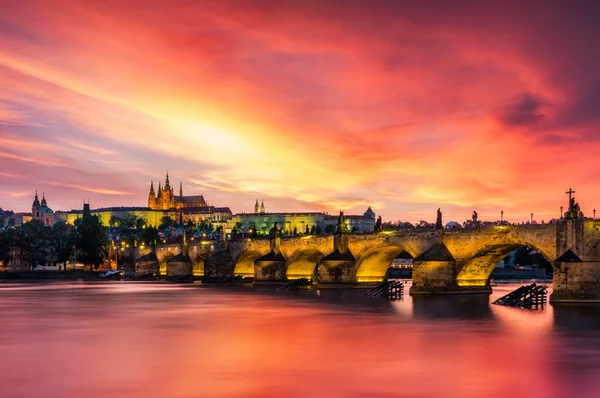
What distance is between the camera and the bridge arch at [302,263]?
9400 cm

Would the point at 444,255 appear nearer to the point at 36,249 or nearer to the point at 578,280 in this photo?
the point at 578,280

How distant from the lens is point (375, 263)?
81.7 meters

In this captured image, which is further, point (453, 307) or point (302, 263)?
point (302, 263)

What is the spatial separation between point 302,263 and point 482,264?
3465cm

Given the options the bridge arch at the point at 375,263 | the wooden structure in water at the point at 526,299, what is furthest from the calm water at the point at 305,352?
the bridge arch at the point at 375,263

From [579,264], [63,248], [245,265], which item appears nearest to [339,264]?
[579,264]

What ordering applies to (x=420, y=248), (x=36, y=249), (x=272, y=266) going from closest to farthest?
(x=420, y=248) → (x=272, y=266) → (x=36, y=249)

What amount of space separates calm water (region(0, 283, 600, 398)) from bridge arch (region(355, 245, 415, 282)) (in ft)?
74.0

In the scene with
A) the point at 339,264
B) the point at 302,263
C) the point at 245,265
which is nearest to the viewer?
the point at 339,264

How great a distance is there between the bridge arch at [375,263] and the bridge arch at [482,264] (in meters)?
10.4

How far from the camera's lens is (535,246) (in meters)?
56.2

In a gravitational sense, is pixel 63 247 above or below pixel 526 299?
above

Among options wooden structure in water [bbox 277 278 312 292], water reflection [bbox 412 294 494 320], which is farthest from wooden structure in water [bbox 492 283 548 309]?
wooden structure in water [bbox 277 278 312 292]

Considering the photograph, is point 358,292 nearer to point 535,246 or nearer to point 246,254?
point 535,246
